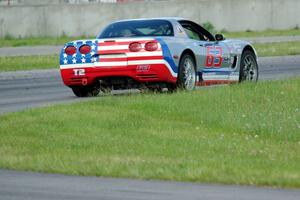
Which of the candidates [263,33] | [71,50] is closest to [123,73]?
[71,50]

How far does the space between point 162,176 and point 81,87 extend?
8922 millimetres

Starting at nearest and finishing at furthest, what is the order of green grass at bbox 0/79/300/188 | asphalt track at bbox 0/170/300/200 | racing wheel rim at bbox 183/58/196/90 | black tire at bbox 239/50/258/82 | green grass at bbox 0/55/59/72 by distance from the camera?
1. asphalt track at bbox 0/170/300/200
2. green grass at bbox 0/79/300/188
3. racing wheel rim at bbox 183/58/196/90
4. black tire at bbox 239/50/258/82
5. green grass at bbox 0/55/59/72

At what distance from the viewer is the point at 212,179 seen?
10.2 metres

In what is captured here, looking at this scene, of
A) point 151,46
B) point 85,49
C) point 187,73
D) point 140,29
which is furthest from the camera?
point 140,29

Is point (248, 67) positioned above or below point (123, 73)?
below

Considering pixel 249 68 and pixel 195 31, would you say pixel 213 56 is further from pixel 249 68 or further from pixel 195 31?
pixel 249 68

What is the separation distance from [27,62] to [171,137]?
1959 cm

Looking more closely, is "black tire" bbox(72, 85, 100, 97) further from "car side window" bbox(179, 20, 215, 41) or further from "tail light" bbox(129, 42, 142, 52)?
"car side window" bbox(179, 20, 215, 41)

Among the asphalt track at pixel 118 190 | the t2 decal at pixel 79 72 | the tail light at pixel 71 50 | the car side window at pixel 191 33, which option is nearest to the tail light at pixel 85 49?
the tail light at pixel 71 50

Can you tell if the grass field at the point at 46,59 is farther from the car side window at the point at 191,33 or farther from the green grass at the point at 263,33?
the car side window at the point at 191,33

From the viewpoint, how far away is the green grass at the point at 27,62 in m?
30.9

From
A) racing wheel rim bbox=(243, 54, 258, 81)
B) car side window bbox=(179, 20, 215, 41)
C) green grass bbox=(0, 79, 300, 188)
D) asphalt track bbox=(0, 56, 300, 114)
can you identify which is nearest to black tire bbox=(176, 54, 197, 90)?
car side window bbox=(179, 20, 215, 41)

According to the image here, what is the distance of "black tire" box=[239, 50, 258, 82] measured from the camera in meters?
20.6

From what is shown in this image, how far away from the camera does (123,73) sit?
59.5 feet
